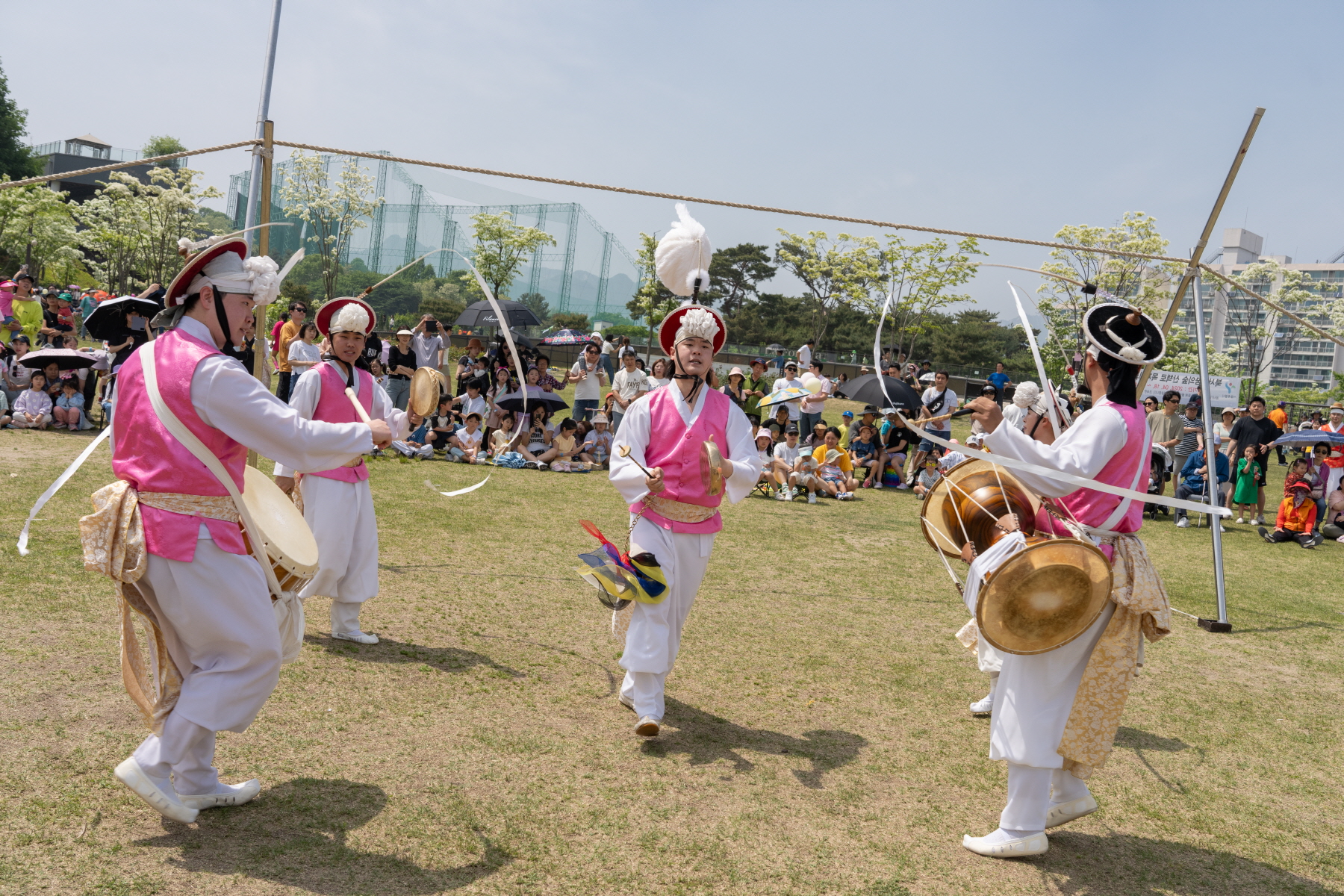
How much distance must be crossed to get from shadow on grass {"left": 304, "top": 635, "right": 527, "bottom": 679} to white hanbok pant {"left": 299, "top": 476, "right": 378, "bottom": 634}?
0.45ft

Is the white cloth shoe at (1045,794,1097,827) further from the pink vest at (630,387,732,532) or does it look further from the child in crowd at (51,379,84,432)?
the child in crowd at (51,379,84,432)

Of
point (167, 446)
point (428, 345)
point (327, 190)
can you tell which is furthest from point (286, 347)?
point (327, 190)

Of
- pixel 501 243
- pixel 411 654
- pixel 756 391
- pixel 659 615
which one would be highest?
pixel 501 243

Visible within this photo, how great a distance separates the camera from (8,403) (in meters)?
12.4

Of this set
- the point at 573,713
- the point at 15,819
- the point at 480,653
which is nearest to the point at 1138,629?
the point at 573,713

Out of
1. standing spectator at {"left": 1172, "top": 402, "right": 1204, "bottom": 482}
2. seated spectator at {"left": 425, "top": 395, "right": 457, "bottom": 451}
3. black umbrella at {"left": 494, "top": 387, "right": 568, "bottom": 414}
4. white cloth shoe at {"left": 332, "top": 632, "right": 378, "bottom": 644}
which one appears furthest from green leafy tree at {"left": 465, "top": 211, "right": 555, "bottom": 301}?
white cloth shoe at {"left": 332, "top": 632, "right": 378, "bottom": 644}

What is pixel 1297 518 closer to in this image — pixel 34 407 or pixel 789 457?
pixel 789 457

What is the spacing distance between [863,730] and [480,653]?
2181 mm

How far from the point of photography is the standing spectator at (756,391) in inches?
650

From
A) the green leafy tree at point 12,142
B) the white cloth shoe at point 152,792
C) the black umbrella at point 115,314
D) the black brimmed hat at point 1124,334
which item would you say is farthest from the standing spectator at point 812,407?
the green leafy tree at point 12,142

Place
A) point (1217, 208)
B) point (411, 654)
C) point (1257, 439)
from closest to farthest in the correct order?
point (411, 654), point (1217, 208), point (1257, 439)

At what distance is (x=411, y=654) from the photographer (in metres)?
5.20

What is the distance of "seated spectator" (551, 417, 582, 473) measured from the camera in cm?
1312

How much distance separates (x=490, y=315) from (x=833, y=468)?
6.37 meters
